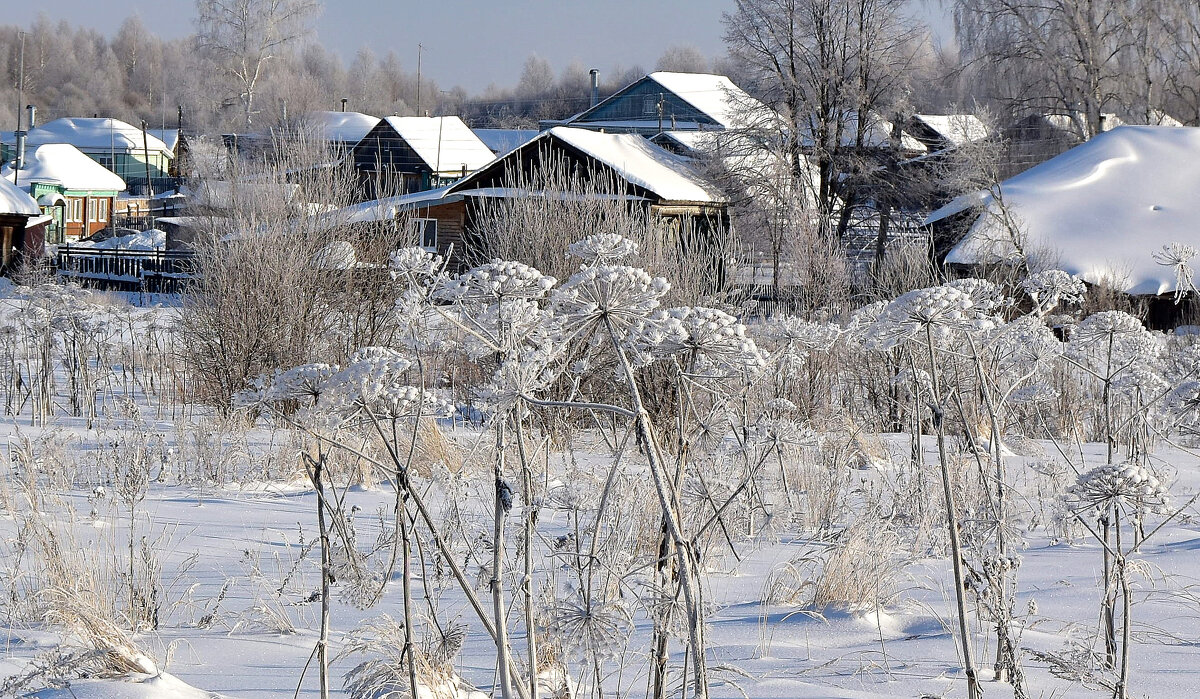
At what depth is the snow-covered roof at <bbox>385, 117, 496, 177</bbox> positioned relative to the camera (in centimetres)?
4438

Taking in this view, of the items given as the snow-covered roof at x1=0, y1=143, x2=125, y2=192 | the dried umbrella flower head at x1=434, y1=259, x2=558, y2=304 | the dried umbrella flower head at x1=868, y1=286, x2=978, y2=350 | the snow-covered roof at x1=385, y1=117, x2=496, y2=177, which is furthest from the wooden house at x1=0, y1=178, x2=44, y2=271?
the dried umbrella flower head at x1=868, y1=286, x2=978, y2=350

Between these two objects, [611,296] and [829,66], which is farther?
[829,66]

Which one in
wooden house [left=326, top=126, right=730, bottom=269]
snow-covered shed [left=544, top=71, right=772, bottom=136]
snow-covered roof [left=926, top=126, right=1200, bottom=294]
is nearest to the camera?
snow-covered roof [left=926, top=126, right=1200, bottom=294]

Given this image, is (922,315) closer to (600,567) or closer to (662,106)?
(600,567)

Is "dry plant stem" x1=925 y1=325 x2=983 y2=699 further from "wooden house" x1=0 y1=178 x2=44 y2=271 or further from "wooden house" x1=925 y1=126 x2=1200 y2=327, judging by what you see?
"wooden house" x1=0 y1=178 x2=44 y2=271

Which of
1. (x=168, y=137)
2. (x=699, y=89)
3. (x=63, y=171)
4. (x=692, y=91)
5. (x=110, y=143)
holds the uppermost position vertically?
(x=168, y=137)

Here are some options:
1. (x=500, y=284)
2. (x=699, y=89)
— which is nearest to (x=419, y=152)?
(x=699, y=89)

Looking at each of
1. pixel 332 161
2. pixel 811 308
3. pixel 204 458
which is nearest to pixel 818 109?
pixel 811 308

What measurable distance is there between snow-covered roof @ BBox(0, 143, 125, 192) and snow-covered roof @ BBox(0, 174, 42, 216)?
2291cm

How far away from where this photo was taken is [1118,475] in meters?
2.33

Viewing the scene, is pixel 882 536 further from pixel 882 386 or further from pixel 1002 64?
pixel 1002 64

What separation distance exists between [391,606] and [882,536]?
7.26 ft

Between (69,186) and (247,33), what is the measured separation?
12.5 meters

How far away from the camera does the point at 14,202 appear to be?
31.8 metres
